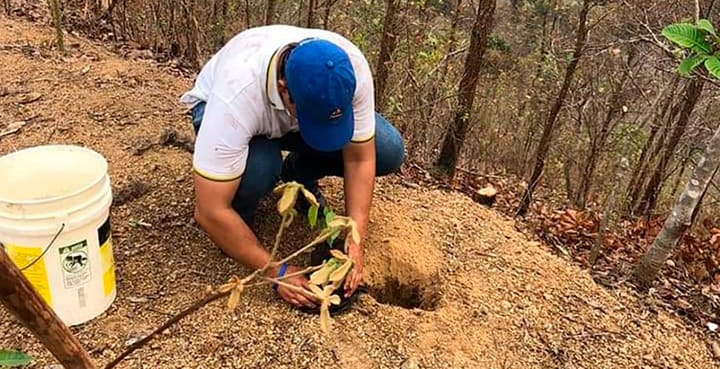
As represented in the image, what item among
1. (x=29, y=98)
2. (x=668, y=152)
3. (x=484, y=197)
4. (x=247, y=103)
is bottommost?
(x=668, y=152)

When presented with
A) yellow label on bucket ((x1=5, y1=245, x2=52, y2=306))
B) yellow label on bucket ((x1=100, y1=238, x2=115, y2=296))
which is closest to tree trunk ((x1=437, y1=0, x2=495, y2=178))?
yellow label on bucket ((x1=100, y1=238, x2=115, y2=296))

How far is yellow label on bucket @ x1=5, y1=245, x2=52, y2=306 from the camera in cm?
155

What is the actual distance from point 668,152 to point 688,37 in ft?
15.0

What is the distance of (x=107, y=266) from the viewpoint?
5.73 feet

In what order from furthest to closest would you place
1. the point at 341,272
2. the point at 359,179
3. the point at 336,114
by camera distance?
the point at 359,179, the point at 336,114, the point at 341,272

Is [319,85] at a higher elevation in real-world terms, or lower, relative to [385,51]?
higher

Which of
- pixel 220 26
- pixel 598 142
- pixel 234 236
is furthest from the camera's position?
pixel 598 142

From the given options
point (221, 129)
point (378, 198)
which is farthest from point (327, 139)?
point (378, 198)

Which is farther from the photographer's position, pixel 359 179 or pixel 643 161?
pixel 643 161

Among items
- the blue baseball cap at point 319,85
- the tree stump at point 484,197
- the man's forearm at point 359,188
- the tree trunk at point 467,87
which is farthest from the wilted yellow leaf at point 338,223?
the tree trunk at point 467,87

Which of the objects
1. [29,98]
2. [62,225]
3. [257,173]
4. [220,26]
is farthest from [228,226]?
[220,26]

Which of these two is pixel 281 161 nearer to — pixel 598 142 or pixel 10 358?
pixel 10 358

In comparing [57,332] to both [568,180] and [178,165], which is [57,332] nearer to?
[178,165]

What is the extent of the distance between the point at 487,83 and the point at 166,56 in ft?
17.9
